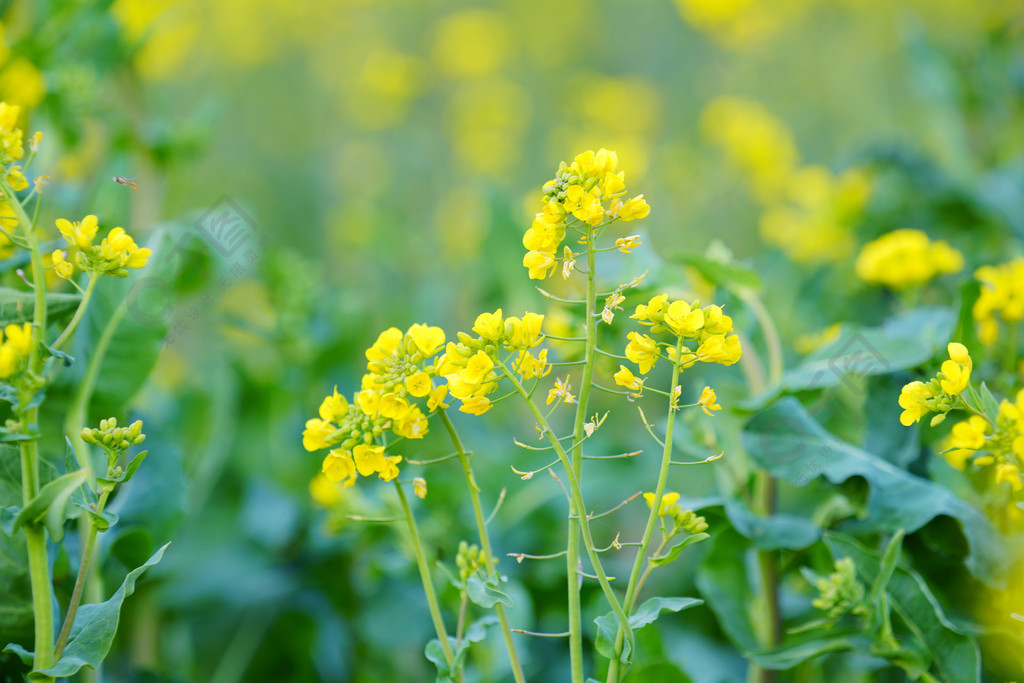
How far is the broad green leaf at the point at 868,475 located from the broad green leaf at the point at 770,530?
53 mm

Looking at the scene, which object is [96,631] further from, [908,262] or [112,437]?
[908,262]

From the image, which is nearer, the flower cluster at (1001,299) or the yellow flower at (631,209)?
the yellow flower at (631,209)

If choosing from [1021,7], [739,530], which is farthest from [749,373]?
[1021,7]

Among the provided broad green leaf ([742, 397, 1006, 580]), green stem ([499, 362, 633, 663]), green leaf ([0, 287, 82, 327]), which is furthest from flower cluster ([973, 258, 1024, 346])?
green leaf ([0, 287, 82, 327])

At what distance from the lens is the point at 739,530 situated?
2.48 ft

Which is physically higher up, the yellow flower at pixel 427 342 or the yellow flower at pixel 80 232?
the yellow flower at pixel 80 232

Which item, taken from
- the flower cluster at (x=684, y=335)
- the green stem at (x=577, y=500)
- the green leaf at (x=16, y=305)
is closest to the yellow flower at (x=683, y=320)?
the flower cluster at (x=684, y=335)

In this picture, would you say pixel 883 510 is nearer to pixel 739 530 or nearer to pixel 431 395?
pixel 739 530

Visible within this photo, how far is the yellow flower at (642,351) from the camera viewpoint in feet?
1.80

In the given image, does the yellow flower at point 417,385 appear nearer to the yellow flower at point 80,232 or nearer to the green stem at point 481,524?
the green stem at point 481,524

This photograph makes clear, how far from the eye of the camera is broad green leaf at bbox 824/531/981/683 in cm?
68

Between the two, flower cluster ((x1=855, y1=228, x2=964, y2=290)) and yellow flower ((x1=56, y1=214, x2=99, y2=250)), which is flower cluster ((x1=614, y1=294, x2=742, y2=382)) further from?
flower cluster ((x1=855, y1=228, x2=964, y2=290))

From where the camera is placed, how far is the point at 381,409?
56 centimetres

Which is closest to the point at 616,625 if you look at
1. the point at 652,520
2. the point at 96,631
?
the point at 652,520
